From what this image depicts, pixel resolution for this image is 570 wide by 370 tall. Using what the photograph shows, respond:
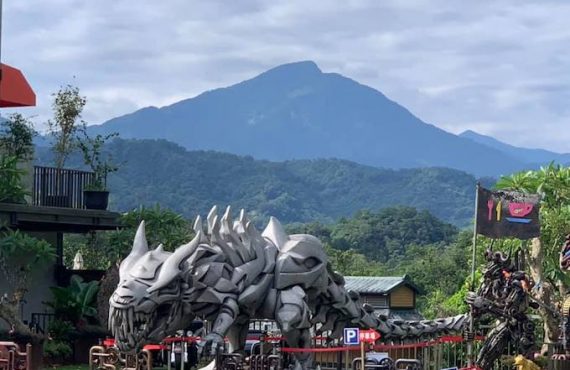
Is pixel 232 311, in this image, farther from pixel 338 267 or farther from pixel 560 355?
pixel 338 267

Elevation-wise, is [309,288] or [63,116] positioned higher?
[63,116]

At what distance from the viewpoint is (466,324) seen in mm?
22359

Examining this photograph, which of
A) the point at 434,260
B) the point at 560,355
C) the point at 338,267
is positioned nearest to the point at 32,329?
the point at 560,355

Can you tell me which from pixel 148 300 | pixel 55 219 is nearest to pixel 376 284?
pixel 55 219

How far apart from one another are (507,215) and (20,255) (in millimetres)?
11931

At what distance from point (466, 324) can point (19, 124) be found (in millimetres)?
16233

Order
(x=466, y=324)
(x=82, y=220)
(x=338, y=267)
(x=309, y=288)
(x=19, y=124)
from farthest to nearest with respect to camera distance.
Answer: (x=338, y=267) → (x=19, y=124) → (x=82, y=220) → (x=466, y=324) → (x=309, y=288)

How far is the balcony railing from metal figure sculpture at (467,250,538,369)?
46.4 ft

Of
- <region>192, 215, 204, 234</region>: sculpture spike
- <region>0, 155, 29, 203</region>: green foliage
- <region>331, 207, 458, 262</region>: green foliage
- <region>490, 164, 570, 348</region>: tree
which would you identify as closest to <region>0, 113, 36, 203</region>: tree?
<region>0, 155, 29, 203</region>: green foliage

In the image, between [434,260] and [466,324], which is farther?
[434,260]

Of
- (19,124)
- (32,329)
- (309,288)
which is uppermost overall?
(19,124)

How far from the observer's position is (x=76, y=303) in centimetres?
2952

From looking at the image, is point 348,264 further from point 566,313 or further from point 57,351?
point 566,313

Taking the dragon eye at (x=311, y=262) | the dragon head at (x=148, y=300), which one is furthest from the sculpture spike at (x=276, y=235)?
the dragon head at (x=148, y=300)
